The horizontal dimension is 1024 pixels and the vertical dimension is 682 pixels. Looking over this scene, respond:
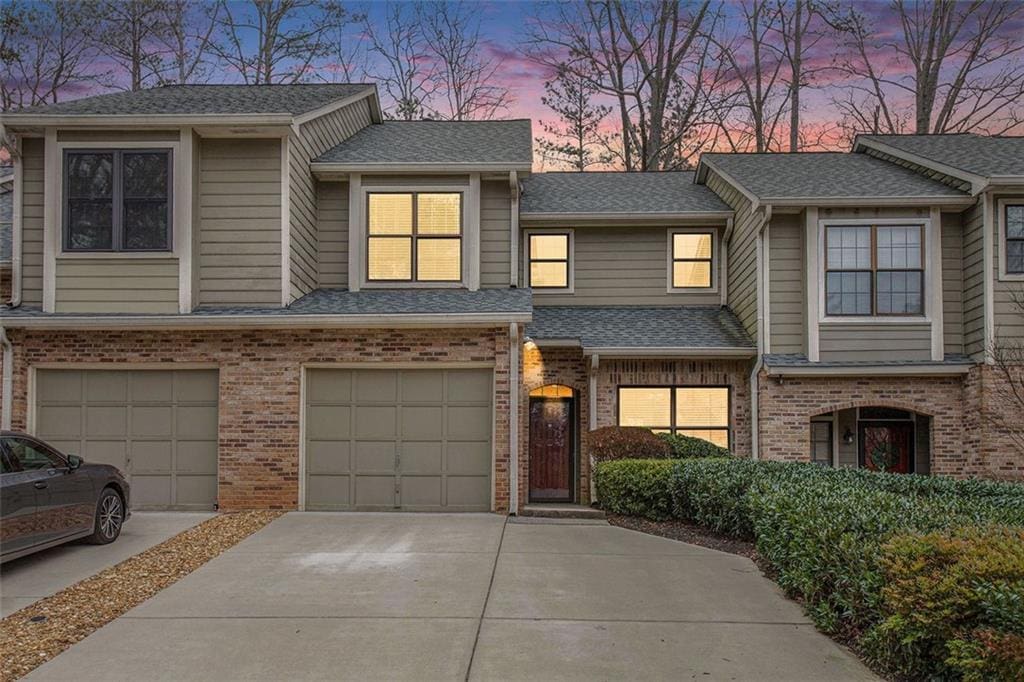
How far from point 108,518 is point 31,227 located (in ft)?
18.1

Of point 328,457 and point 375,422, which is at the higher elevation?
point 375,422

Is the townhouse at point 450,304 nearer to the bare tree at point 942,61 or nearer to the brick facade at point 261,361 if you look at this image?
the brick facade at point 261,361

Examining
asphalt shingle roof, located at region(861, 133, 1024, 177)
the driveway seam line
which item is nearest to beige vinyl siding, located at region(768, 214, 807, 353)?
asphalt shingle roof, located at region(861, 133, 1024, 177)

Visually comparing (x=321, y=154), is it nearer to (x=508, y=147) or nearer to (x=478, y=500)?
(x=508, y=147)

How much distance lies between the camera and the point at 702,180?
18047 millimetres

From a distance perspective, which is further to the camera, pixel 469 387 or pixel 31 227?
pixel 469 387

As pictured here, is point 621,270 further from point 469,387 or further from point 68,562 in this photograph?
point 68,562

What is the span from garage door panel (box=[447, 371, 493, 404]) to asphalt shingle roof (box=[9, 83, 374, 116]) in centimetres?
489

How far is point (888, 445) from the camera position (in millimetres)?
15250

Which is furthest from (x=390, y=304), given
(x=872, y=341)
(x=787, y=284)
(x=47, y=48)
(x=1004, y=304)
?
(x=47, y=48)

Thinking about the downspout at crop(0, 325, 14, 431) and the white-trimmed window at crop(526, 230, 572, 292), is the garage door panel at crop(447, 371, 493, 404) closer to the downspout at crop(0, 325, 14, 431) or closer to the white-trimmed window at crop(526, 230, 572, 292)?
the white-trimmed window at crop(526, 230, 572, 292)

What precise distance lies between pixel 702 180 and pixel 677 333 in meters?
4.64

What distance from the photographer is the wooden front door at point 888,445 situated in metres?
15.2

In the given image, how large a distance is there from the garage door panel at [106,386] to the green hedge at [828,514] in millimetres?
7980
